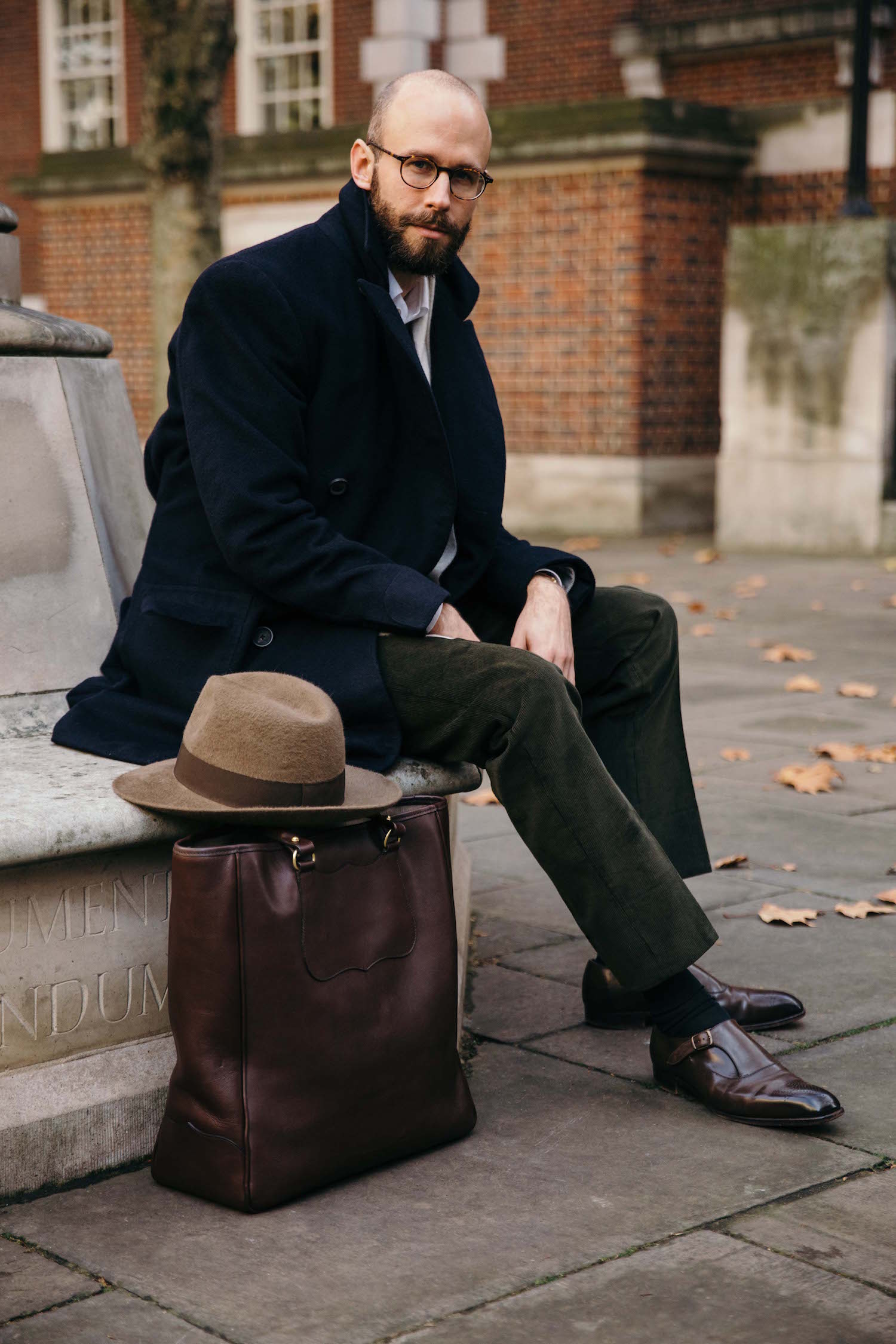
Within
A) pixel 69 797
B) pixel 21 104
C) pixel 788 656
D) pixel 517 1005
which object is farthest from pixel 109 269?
pixel 69 797

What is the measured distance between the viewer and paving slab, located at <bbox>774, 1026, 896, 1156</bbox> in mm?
2945

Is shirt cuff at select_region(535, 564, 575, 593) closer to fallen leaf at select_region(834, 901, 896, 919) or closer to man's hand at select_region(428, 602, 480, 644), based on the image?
man's hand at select_region(428, 602, 480, 644)

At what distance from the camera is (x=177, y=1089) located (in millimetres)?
2732

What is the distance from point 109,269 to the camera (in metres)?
17.1

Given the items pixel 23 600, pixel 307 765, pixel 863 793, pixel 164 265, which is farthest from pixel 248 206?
pixel 307 765

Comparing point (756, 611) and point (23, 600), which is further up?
point (23, 600)

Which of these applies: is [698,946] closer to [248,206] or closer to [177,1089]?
[177,1089]

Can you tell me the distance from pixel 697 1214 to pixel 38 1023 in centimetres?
107

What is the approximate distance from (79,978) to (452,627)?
910 mm

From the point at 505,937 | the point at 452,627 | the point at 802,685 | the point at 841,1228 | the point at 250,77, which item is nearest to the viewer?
the point at 841,1228

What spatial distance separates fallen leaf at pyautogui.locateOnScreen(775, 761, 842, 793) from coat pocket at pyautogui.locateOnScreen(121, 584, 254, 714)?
2.89 m

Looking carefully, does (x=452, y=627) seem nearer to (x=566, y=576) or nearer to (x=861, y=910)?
(x=566, y=576)

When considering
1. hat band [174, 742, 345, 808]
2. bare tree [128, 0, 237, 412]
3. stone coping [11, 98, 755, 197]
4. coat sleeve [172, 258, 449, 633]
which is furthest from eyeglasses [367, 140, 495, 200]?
stone coping [11, 98, 755, 197]

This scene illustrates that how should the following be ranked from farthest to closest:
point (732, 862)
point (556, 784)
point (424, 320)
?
1. point (732, 862)
2. point (424, 320)
3. point (556, 784)
